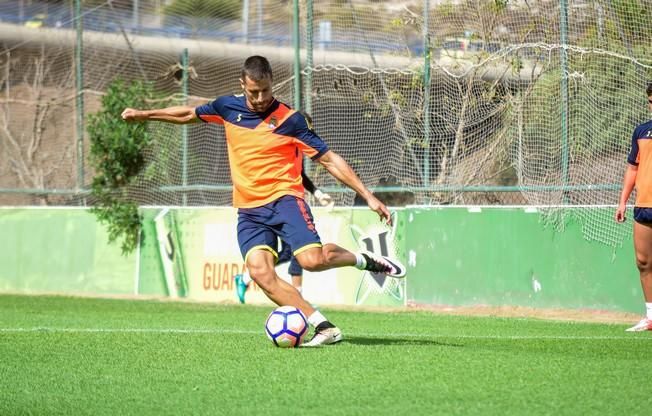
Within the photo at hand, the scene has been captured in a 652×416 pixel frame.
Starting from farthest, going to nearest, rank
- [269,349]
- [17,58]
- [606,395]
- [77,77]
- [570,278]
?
1. [17,58]
2. [77,77]
3. [570,278]
4. [269,349]
5. [606,395]

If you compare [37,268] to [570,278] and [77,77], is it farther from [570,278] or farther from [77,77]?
[570,278]

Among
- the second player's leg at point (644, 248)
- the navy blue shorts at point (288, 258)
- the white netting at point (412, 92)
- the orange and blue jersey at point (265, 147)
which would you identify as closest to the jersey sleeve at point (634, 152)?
the second player's leg at point (644, 248)

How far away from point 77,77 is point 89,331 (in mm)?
11420

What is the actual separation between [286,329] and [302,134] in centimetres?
163

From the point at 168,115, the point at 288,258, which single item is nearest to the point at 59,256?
the point at 288,258

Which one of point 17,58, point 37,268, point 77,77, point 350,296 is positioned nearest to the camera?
point 350,296

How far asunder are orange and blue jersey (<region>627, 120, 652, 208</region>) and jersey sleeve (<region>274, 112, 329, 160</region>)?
→ 3606 mm

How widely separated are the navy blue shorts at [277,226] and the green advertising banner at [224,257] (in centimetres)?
649

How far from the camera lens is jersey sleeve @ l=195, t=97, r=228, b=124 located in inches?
356

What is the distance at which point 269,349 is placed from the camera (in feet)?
28.0

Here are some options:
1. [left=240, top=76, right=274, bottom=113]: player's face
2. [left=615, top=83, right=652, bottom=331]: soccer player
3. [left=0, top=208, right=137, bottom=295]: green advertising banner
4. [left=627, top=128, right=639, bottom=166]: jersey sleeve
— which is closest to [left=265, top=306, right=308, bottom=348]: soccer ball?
[left=240, top=76, right=274, bottom=113]: player's face

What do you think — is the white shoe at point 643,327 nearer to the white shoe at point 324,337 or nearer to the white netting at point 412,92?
the white netting at point 412,92

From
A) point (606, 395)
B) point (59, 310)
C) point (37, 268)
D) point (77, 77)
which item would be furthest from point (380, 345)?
point (77, 77)

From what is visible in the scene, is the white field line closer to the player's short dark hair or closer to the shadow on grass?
the shadow on grass
